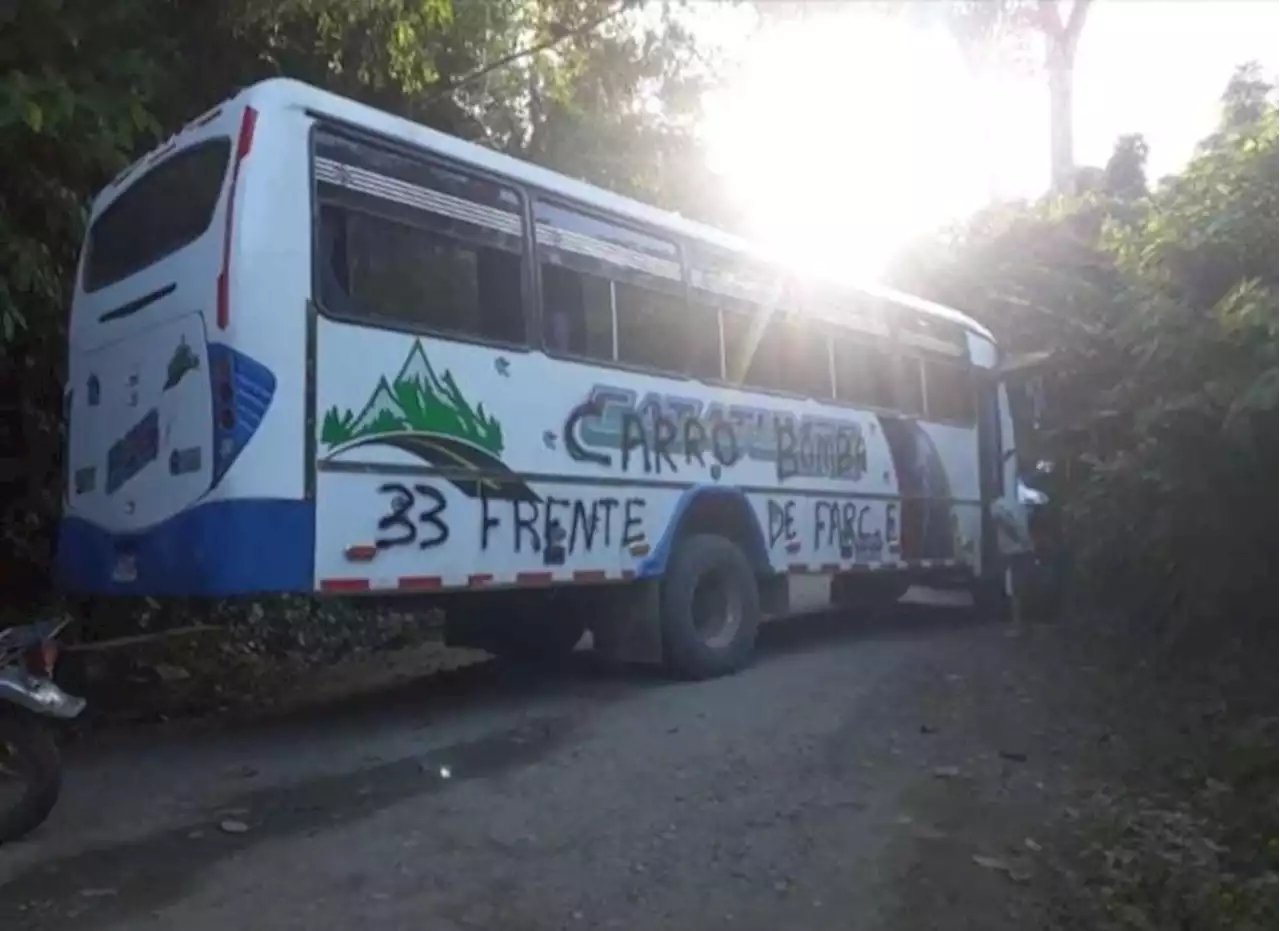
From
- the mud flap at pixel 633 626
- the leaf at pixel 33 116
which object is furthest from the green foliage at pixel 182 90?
the mud flap at pixel 633 626

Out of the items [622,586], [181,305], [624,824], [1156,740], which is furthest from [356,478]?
[1156,740]

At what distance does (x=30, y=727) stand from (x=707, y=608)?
4.85m

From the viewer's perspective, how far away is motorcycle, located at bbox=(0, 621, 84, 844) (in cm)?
525

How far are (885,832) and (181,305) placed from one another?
4.00 meters

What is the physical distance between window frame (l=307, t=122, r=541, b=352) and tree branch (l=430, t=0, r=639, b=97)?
12.0 feet

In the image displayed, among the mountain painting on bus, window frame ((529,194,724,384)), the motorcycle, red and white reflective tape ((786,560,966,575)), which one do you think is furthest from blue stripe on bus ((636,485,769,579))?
the motorcycle

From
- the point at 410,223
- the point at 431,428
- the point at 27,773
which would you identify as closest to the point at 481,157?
the point at 410,223

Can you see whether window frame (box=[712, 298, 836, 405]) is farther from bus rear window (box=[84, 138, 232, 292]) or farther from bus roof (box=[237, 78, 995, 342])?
bus rear window (box=[84, 138, 232, 292])

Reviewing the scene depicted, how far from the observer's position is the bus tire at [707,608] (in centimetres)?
877

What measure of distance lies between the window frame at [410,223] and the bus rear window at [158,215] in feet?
1.51

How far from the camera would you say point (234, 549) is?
613 cm

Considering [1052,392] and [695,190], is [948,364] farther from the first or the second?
[695,190]

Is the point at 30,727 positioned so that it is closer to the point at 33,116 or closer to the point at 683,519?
the point at 33,116

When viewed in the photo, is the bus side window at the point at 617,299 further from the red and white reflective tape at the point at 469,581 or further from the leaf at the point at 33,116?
the leaf at the point at 33,116
